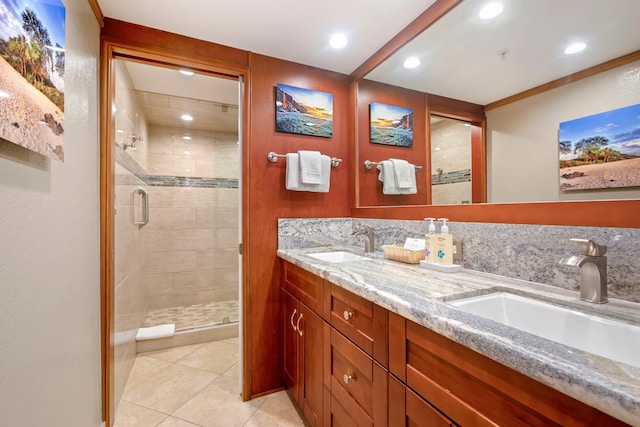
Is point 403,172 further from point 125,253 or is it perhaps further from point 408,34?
point 125,253

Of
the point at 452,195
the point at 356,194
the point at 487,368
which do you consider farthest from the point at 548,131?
the point at 356,194

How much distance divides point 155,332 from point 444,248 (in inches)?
97.2

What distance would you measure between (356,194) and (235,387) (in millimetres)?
1581

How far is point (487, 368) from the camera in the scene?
58cm

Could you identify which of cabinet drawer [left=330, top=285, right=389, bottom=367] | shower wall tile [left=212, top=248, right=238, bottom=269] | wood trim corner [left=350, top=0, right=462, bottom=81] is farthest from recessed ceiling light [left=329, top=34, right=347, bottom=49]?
shower wall tile [left=212, top=248, right=238, bottom=269]

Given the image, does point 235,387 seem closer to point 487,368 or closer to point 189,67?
point 487,368

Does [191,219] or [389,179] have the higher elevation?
[389,179]

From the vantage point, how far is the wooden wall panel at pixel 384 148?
1606 mm

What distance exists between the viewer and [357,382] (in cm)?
101

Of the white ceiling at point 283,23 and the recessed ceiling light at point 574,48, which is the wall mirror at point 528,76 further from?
the white ceiling at point 283,23

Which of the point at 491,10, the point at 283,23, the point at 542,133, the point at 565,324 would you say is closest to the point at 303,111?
the point at 283,23

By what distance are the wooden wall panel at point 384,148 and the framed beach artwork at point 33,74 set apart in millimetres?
1601

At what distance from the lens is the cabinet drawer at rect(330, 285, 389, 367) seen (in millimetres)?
878

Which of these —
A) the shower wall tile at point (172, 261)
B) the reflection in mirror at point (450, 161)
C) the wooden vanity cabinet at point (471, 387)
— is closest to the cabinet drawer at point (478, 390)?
the wooden vanity cabinet at point (471, 387)
